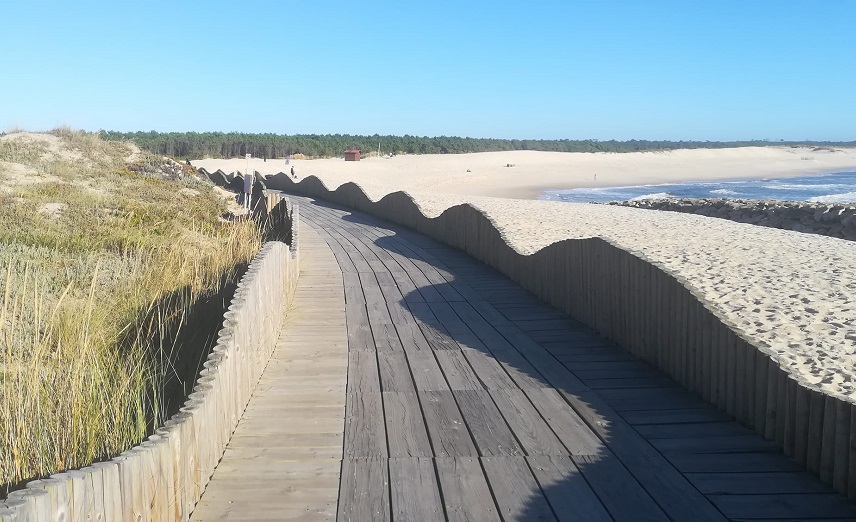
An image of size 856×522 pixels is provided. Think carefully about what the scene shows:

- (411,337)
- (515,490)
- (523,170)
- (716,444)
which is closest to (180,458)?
(515,490)

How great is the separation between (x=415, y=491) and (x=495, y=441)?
2.33 feet

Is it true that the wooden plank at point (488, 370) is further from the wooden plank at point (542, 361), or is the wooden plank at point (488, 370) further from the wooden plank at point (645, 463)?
the wooden plank at point (645, 463)

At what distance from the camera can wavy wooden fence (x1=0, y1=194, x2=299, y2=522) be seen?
232cm

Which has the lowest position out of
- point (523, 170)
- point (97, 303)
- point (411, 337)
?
point (411, 337)

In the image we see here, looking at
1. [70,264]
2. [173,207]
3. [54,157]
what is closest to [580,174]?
[54,157]

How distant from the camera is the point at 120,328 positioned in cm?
634

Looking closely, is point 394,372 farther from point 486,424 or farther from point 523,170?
point 523,170

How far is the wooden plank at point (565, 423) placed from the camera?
4055mm

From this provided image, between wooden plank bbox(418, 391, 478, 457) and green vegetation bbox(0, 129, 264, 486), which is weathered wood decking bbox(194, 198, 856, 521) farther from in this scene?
green vegetation bbox(0, 129, 264, 486)

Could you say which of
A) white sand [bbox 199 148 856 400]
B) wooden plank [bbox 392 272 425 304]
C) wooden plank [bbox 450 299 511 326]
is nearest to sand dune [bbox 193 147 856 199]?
white sand [bbox 199 148 856 400]

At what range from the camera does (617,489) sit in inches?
140

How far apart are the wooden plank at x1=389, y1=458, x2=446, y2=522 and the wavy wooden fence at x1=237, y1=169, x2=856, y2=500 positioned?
1.72 meters

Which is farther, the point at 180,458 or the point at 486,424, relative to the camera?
the point at 486,424

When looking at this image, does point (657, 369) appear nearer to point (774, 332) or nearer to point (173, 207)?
point (774, 332)
